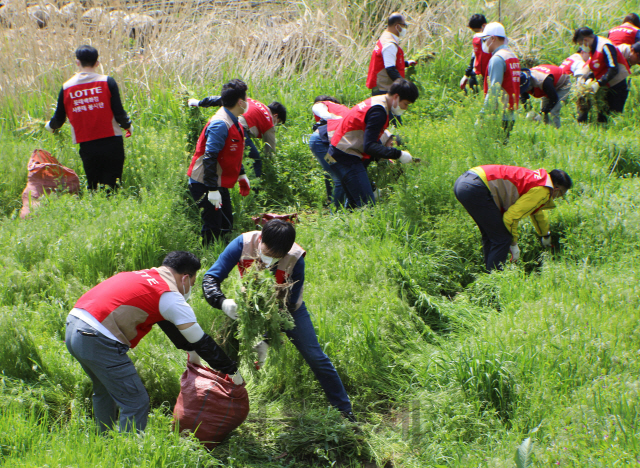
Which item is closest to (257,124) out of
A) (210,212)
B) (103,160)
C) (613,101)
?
(210,212)

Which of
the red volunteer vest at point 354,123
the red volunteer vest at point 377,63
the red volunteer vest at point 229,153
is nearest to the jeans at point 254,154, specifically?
the red volunteer vest at point 229,153

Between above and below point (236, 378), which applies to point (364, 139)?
above

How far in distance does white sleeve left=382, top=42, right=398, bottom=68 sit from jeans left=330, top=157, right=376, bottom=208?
2.22m

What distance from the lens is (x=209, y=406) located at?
11.7 ft

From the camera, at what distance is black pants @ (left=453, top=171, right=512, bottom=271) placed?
495cm

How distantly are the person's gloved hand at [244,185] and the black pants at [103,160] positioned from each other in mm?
1446

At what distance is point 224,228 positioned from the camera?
6.04 m

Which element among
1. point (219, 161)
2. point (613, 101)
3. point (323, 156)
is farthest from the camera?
point (613, 101)

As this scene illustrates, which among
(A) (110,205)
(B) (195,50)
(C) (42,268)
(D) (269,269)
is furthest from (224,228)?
(B) (195,50)

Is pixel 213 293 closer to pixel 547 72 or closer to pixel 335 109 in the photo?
pixel 335 109

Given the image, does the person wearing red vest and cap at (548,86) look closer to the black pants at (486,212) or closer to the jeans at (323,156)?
the jeans at (323,156)

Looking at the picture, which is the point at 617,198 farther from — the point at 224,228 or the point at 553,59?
the point at 553,59

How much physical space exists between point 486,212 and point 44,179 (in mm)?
4776

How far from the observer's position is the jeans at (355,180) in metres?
5.99
